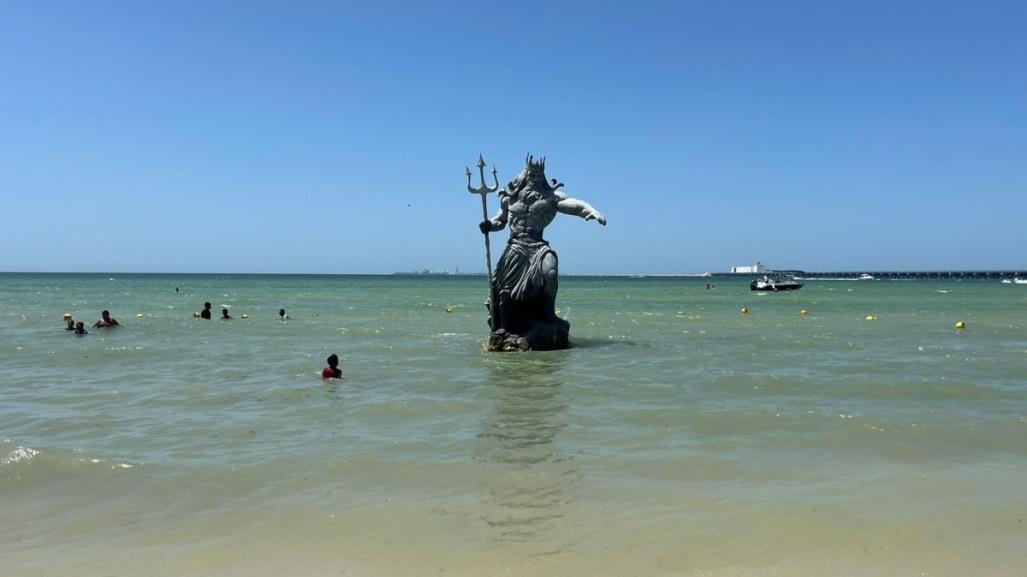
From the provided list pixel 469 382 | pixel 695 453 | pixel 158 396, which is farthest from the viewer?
pixel 469 382

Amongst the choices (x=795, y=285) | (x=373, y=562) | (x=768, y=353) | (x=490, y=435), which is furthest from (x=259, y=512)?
(x=795, y=285)

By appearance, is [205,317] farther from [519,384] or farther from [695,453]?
[695,453]

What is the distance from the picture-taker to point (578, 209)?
14086mm

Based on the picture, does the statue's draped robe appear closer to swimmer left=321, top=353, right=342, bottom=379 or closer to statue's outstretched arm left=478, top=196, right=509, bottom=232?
statue's outstretched arm left=478, top=196, right=509, bottom=232

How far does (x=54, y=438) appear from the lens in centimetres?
755

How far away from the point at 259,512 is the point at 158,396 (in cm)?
535

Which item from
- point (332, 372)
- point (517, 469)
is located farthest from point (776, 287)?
point (517, 469)

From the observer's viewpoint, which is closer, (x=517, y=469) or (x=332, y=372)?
(x=517, y=469)

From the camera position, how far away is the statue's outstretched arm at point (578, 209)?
13.8m

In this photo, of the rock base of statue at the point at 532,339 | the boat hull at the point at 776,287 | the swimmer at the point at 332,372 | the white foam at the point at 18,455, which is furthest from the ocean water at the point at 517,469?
the boat hull at the point at 776,287

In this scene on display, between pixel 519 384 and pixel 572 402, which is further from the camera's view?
pixel 519 384

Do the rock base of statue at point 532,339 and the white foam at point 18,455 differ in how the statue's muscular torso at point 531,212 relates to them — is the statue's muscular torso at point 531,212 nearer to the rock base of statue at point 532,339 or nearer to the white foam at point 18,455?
the rock base of statue at point 532,339

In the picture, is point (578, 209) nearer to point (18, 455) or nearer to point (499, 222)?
point (499, 222)

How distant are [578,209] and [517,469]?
27.3 ft
